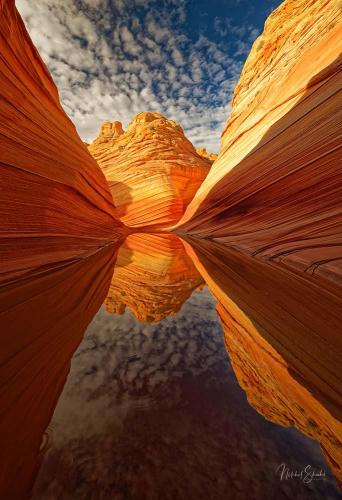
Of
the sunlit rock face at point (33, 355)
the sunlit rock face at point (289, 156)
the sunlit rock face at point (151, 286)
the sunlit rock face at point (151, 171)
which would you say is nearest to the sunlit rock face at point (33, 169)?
the sunlit rock face at point (33, 355)

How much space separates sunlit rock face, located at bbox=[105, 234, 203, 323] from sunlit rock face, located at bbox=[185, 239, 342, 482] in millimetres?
404

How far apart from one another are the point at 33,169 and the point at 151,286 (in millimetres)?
2881

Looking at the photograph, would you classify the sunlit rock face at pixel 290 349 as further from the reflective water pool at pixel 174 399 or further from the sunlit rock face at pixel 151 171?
the sunlit rock face at pixel 151 171

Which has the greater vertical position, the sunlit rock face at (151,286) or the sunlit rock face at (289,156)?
the sunlit rock face at (289,156)

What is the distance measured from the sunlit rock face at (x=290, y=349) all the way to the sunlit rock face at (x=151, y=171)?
35.1ft

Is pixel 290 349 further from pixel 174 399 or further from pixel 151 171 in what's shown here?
pixel 151 171

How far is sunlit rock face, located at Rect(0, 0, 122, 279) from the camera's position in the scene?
11.0 feet

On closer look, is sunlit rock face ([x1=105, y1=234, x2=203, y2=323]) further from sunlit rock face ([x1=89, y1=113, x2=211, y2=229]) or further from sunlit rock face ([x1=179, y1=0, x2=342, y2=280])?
sunlit rock face ([x1=89, y1=113, x2=211, y2=229])

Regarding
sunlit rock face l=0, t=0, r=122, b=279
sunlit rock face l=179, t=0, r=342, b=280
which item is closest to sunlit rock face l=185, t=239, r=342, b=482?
sunlit rock face l=179, t=0, r=342, b=280

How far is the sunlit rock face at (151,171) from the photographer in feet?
47.0

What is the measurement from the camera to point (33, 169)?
4.07 meters

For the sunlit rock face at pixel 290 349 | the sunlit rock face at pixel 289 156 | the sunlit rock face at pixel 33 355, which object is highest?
the sunlit rock face at pixel 289 156

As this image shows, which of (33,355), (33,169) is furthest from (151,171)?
(33,355)

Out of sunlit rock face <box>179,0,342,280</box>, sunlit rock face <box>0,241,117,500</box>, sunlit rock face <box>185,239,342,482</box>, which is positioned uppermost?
sunlit rock face <box>179,0,342,280</box>
